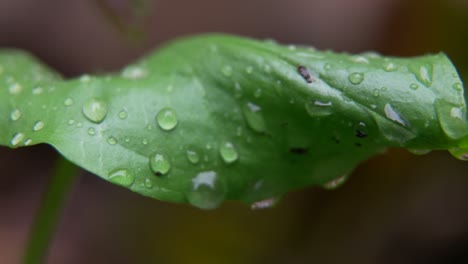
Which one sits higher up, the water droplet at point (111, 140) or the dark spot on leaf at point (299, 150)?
the water droplet at point (111, 140)

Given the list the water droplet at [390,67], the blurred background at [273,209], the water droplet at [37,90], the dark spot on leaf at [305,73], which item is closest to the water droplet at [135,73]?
the water droplet at [37,90]

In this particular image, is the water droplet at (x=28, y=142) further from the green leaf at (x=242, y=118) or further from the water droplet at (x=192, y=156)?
the water droplet at (x=192, y=156)

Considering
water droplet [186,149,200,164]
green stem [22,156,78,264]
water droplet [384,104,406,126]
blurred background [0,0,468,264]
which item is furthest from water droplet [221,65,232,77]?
blurred background [0,0,468,264]

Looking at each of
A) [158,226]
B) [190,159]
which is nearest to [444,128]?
[190,159]

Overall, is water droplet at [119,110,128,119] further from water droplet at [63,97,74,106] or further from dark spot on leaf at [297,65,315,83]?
dark spot on leaf at [297,65,315,83]

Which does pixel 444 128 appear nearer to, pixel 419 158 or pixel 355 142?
pixel 355 142

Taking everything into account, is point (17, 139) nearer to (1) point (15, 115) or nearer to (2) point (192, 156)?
(1) point (15, 115)
